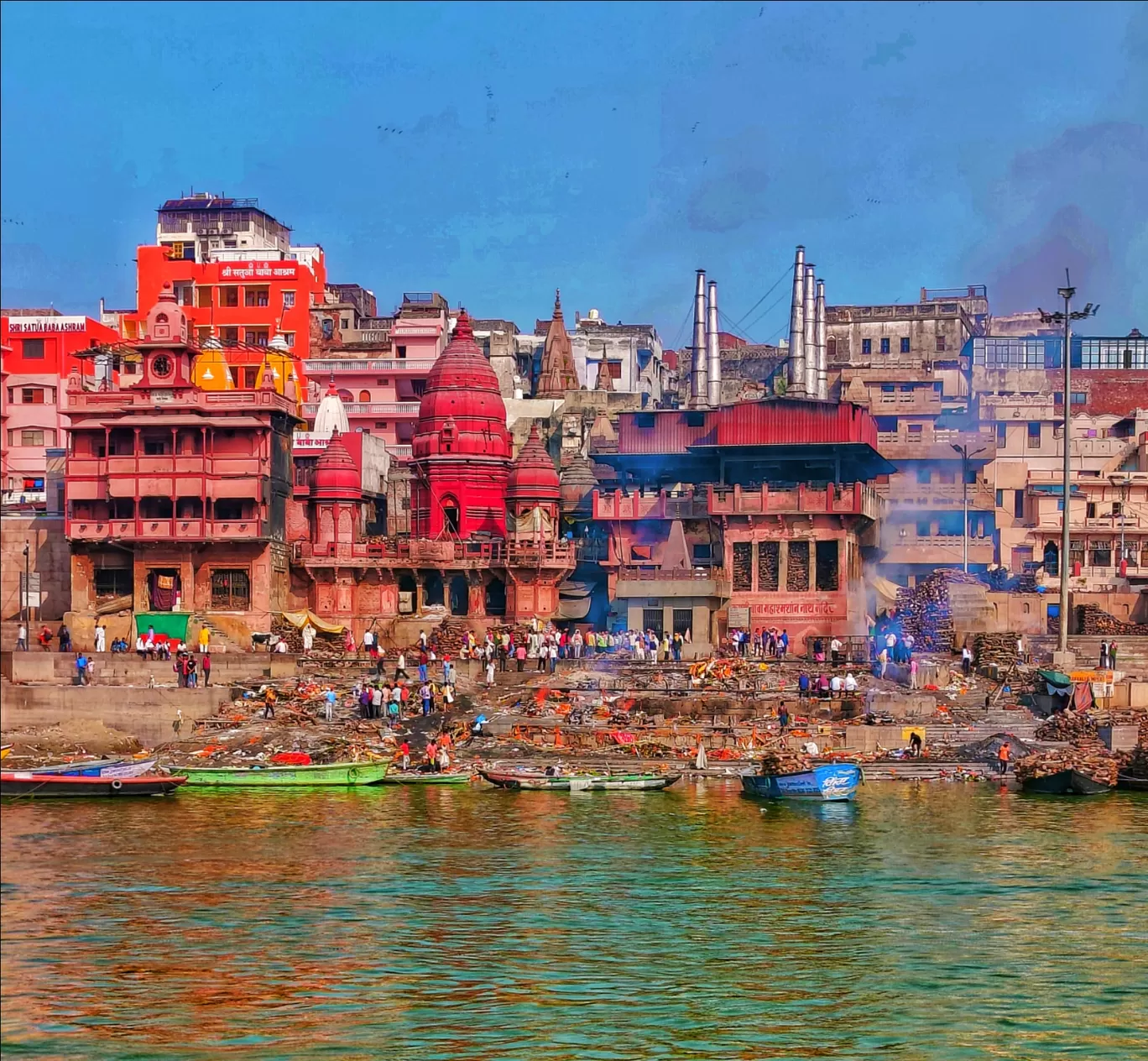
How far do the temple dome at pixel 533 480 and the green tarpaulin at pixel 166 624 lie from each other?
13915mm

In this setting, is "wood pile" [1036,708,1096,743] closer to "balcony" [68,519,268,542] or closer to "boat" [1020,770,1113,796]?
"boat" [1020,770,1113,796]

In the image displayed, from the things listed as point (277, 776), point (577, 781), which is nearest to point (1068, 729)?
point (577, 781)

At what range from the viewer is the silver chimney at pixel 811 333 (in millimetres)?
74125

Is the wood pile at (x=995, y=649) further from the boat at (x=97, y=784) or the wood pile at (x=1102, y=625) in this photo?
the boat at (x=97, y=784)

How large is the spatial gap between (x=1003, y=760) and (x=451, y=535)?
86.3 ft

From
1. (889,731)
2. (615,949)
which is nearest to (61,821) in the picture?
(615,949)

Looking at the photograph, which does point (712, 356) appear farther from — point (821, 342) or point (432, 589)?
point (432, 589)

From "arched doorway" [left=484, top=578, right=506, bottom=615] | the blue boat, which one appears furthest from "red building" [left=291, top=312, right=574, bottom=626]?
the blue boat

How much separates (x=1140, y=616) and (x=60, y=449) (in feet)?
148

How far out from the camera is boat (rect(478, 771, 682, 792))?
1682 inches

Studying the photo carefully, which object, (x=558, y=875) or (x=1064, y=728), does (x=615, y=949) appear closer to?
(x=558, y=875)

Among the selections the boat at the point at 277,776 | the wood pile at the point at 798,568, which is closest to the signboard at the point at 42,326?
the wood pile at the point at 798,568

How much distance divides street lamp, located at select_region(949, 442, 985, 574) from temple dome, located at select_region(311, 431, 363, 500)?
23.7 meters

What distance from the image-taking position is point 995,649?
5531 cm
